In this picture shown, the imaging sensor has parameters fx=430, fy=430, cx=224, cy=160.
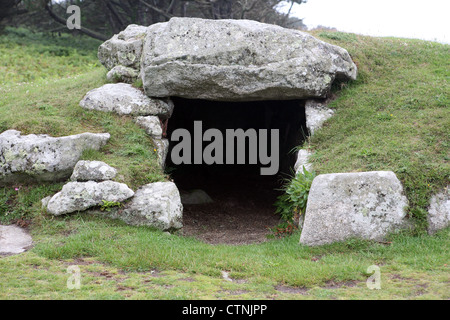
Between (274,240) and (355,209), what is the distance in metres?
1.88

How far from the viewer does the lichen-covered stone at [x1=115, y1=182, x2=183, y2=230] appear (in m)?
8.73

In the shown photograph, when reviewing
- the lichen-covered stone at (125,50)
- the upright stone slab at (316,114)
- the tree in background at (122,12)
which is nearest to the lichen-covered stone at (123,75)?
the lichen-covered stone at (125,50)

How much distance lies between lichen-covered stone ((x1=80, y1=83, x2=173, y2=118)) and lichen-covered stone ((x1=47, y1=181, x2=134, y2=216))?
2.93m

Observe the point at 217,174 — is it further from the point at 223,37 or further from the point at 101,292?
the point at 101,292

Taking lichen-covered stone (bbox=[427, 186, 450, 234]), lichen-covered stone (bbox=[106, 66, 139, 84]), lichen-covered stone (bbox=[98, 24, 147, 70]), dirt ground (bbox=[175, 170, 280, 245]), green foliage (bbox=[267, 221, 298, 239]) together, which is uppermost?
lichen-covered stone (bbox=[98, 24, 147, 70])

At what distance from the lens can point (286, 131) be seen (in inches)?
612

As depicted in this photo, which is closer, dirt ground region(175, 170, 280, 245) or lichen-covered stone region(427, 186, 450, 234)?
lichen-covered stone region(427, 186, 450, 234)

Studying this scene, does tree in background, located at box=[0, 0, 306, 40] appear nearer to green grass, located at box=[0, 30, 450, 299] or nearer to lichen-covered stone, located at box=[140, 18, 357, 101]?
green grass, located at box=[0, 30, 450, 299]

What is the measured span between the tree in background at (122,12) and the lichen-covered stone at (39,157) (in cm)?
1702

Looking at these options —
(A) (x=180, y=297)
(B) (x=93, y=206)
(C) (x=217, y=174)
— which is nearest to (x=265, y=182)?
(C) (x=217, y=174)

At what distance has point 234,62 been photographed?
10992 millimetres

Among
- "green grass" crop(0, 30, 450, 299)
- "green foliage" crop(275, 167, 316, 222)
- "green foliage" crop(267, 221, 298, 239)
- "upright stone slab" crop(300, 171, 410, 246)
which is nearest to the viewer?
"green grass" crop(0, 30, 450, 299)

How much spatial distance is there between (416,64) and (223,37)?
6.16m

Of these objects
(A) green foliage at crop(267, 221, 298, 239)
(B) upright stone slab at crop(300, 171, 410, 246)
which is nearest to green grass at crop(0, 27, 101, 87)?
(A) green foliage at crop(267, 221, 298, 239)
